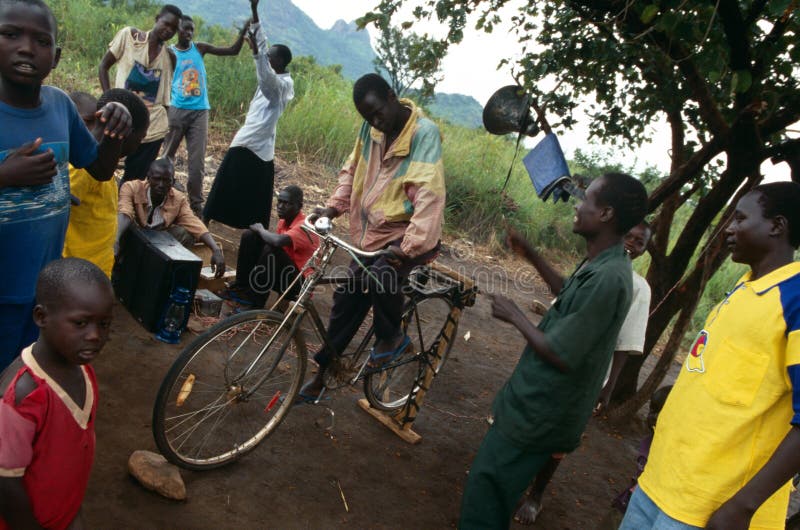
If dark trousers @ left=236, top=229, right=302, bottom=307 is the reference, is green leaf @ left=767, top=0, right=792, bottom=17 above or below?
above

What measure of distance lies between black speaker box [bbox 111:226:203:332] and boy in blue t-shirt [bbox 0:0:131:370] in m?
Answer: 1.64

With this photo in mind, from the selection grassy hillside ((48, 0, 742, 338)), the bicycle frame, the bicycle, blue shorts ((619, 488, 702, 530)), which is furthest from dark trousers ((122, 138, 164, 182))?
blue shorts ((619, 488, 702, 530))

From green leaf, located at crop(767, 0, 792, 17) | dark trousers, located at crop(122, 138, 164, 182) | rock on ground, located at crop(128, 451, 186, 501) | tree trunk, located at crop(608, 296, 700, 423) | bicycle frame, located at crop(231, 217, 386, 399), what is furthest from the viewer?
dark trousers, located at crop(122, 138, 164, 182)

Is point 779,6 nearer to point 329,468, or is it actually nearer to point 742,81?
point 742,81

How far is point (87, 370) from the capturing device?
1.72 meters

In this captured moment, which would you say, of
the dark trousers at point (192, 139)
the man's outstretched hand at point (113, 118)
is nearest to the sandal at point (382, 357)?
the man's outstretched hand at point (113, 118)

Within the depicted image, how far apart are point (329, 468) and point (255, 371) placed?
72 centimetres

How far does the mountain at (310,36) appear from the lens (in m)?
58.1

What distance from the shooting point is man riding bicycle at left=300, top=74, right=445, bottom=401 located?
3.33 m

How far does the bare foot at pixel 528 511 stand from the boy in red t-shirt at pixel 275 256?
2.23 m

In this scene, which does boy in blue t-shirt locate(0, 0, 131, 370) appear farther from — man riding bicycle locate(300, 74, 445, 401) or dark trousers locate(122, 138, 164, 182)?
dark trousers locate(122, 138, 164, 182)

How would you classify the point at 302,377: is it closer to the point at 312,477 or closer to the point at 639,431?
the point at 312,477

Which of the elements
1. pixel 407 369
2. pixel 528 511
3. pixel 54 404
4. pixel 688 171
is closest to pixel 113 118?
pixel 54 404

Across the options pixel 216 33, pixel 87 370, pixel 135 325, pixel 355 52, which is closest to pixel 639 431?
pixel 135 325
